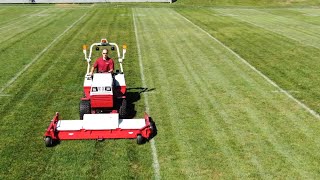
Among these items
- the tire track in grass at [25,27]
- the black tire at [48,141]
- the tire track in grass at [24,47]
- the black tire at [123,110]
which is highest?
the tire track in grass at [25,27]

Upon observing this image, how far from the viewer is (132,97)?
567 inches

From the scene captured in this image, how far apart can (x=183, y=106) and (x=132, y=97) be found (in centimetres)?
204

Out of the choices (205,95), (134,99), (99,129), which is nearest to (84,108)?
(99,129)

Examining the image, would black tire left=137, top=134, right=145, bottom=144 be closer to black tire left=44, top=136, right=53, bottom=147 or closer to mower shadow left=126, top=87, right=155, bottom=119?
mower shadow left=126, top=87, right=155, bottom=119

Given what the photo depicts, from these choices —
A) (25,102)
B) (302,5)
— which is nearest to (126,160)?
(25,102)

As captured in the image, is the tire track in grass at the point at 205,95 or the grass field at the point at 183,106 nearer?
the grass field at the point at 183,106

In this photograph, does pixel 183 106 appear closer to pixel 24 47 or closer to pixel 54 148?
pixel 54 148

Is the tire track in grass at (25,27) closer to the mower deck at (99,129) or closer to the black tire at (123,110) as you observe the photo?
the black tire at (123,110)

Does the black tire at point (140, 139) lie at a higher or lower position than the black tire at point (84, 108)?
lower

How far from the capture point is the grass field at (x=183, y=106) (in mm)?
9359

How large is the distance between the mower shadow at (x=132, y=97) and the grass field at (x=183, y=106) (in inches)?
2.6

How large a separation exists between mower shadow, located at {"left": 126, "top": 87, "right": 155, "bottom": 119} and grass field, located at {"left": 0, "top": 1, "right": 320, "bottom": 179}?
2.6 inches

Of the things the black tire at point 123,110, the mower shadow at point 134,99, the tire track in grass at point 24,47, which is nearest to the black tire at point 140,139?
the mower shadow at point 134,99

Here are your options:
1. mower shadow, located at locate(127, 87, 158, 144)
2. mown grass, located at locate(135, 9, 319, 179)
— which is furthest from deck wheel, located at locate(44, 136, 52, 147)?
mown grass, located at locate(135, 9, 319, 179)
